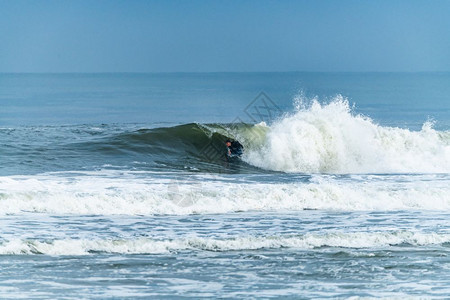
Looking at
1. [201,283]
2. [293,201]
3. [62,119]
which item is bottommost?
[201,283]

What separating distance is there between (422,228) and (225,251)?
4261 mm

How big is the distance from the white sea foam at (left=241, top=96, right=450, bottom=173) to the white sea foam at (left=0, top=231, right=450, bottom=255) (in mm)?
10232

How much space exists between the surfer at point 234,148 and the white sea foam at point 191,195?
18.0 feet

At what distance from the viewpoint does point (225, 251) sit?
497 inches

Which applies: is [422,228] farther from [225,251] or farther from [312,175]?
[312,175]

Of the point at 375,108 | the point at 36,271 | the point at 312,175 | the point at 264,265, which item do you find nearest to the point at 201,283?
the point at 264,265

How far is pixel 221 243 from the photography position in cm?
1291

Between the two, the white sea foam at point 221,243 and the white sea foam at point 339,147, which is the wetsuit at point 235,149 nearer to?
the white sea foam at point 339,147

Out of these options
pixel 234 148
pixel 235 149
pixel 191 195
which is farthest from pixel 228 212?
pixel 234 148

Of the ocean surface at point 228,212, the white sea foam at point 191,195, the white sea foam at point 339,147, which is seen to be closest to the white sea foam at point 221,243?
the ocean surface at point 228,212

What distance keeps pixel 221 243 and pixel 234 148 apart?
13153 millimetres

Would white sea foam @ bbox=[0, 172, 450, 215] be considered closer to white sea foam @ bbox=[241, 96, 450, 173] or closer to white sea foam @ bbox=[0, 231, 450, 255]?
white sea foam @ bbox=[0, 231, 450, 255]

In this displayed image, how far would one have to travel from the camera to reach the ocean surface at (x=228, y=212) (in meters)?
10.8

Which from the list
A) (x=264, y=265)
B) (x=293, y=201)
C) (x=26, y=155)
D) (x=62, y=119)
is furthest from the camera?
(x=62, y=119)
